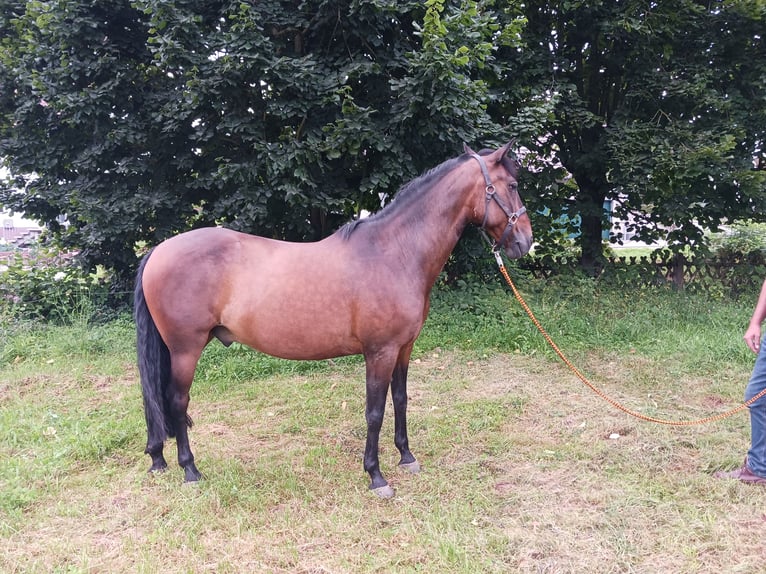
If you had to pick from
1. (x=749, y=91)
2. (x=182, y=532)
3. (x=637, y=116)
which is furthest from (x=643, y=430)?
(x=749, y=91)

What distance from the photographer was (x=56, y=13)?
5367 mm

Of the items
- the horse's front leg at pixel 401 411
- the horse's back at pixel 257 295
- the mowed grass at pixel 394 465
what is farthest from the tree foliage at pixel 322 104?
the horse's front leg at pixel 401 411

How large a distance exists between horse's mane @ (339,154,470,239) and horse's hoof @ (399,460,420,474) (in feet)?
5.60

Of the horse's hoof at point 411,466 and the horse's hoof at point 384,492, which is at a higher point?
the horse's hoof at point 384,492

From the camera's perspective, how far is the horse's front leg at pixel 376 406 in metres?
3.16

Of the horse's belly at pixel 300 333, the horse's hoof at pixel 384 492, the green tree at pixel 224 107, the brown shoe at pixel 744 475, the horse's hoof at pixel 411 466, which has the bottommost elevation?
the horse's hoof at pixel 411 466

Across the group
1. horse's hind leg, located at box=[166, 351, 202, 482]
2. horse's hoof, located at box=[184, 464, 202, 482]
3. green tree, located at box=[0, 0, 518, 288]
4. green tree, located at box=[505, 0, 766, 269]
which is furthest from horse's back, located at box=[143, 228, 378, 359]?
green tree, located at box=[505, 0, 766, 269]

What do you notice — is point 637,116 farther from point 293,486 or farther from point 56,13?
point 56,13

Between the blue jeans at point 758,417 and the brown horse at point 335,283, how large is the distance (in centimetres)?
167

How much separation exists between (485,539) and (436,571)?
1.19 ft

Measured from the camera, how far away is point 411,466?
348 cm

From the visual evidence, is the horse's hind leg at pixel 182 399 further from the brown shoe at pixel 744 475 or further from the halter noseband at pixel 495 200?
the brown shoe at pixel 744 475

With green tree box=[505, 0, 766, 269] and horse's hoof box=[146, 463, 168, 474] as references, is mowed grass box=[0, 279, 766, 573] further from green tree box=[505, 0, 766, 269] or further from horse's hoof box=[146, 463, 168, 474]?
green tree box=[505, 0, 766, 269]

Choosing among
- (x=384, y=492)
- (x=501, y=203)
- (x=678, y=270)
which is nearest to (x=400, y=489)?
(x=384, y=492)
